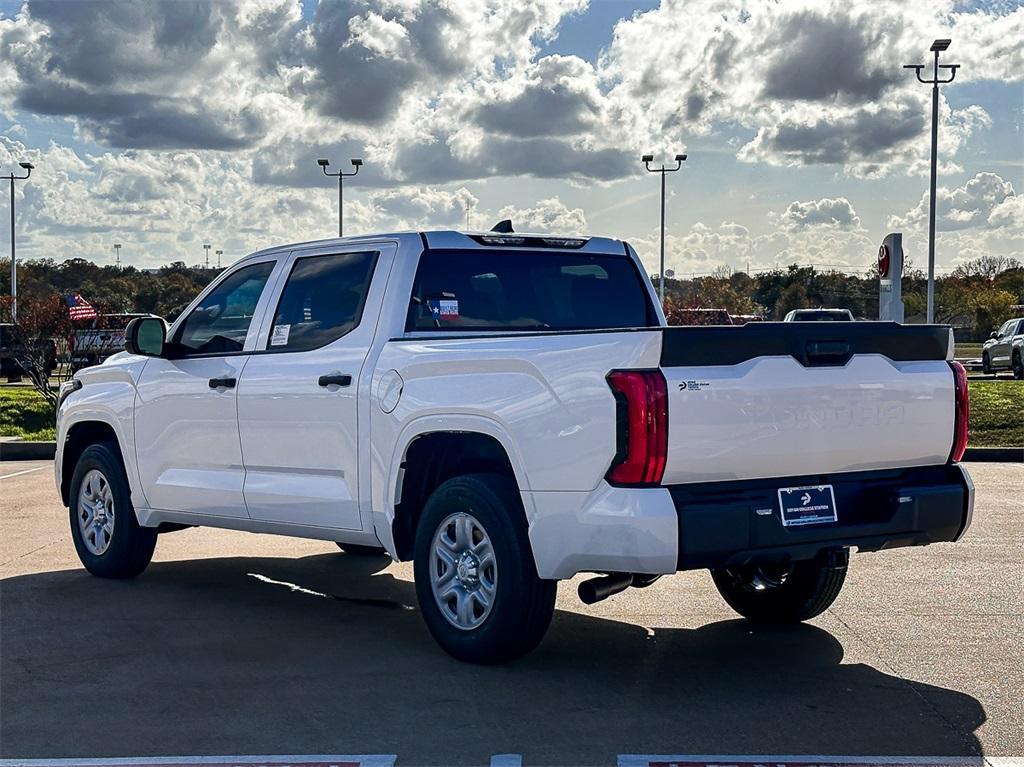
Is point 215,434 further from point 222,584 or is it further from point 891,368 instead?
point 891,368

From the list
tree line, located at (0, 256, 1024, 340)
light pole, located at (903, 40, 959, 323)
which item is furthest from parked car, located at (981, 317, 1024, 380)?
tree line, located at (0, 256, 1024, 340)

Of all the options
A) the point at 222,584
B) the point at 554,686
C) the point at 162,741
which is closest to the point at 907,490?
the point at 554,686

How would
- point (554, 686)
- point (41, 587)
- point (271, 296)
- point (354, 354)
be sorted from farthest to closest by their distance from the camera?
point (41, 587) < point (271, 296) < point (354, 354) < point (554, 686)

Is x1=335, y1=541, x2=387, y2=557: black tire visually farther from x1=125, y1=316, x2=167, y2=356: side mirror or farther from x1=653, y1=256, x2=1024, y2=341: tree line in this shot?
x1=653, y1=256, x2=1024, y2=341: tree line

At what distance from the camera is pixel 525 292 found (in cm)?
741

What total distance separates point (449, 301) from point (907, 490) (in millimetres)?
2525

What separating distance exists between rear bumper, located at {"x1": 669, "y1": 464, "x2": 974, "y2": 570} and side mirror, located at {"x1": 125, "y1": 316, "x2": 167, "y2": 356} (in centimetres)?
387

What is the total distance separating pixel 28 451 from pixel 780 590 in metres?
12.8

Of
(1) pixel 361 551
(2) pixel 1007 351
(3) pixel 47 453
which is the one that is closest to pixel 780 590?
(1) pixel 361 551

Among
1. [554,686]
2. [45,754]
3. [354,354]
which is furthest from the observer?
[354,354]

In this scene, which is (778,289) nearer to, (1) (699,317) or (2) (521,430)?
(1) (699,317)

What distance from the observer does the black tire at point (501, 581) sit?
590cm

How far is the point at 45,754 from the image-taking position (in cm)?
496

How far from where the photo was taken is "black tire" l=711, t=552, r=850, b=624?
693 centimetres
